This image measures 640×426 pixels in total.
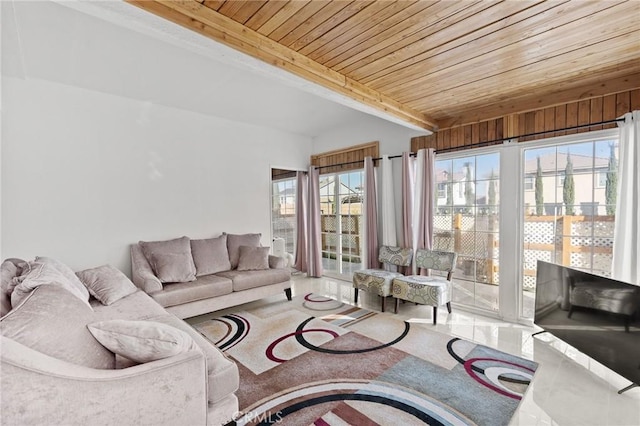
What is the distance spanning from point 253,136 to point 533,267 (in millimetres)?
4333

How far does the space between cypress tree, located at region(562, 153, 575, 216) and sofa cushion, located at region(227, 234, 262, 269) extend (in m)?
3.89

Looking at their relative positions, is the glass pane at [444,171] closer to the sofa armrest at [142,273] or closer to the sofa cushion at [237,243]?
the sofa cushion at [237,243]

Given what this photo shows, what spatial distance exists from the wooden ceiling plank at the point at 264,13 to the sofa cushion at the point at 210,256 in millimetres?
2850

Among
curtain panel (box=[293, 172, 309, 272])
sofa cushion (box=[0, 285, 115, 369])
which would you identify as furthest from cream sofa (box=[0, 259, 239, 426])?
curtain panel (box=[293, 172, 309, 272])

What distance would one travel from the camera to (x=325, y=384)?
84.1 inches

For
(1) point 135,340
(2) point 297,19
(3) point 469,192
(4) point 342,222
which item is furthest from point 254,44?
(4) point 342,222

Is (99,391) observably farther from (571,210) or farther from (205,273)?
(571,210)

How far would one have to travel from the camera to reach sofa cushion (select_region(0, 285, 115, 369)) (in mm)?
1198

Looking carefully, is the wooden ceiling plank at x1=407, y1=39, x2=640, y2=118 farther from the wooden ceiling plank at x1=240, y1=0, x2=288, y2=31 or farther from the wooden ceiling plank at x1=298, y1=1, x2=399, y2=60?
the wooden ceiling plank at x1=240, y1=0, x2=288, y2=31

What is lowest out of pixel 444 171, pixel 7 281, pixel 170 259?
pixel 170 259

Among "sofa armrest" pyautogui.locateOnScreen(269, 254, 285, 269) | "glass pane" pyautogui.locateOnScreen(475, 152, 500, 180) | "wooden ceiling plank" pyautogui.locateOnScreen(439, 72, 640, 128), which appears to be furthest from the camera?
"sofa armrest" pyautogui.locateOnScreen(269, 254, 285, 269)

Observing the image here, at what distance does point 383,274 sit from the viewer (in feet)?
12.2

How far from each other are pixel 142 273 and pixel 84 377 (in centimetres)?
225

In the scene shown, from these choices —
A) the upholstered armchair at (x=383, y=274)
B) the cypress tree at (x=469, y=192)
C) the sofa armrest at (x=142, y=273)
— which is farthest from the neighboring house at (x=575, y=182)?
the sofa armrest at (x=142, y=273)
